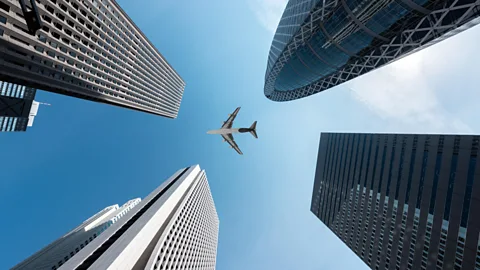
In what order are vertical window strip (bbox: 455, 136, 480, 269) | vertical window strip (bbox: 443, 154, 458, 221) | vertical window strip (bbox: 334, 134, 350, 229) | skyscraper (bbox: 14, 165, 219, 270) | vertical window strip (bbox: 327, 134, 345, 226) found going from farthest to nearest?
vertical window strip (bbox: 327, 134, 345, 226), vertical window strip (bbox: 334, 134, 350, 229), skyscraper (bbox: 14, 165, 219, 270), vertical window strip (bbox: 443, 154, 458, 221), vertical window strip (bbox: 455, 136, 480, 269)

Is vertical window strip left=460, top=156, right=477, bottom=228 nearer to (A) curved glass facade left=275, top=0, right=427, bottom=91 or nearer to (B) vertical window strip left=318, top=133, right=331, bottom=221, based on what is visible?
(A) curved glass facade left=275, top=0, right=427, bottom=91

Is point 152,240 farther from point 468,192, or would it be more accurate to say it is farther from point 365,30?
point 365,30

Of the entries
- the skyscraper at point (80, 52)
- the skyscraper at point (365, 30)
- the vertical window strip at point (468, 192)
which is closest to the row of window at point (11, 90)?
the skyscraper at point (80, 52)

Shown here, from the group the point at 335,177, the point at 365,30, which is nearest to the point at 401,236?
the point at 335,177

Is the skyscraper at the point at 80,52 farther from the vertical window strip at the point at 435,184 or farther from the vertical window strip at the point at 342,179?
the vertical window strip at the point at 342,179

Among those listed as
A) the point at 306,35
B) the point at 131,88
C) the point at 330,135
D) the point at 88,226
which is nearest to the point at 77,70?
the point at 131,88

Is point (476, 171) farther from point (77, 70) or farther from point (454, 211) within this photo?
point (77, 70)

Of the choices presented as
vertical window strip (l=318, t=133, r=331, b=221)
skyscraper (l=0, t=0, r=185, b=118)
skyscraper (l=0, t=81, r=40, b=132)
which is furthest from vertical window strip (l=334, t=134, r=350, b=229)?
skyscraper (l=0, t=81, r=40, b=132)
